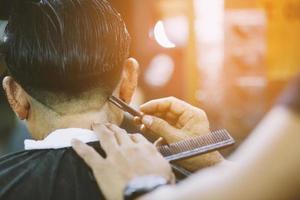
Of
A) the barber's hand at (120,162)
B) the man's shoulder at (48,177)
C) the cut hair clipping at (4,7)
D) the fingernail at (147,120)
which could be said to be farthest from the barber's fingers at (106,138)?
the cut hair clipping at (4,7)

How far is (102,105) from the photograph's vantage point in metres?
2.12

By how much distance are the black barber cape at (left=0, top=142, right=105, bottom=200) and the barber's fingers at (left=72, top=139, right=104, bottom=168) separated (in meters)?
0.08

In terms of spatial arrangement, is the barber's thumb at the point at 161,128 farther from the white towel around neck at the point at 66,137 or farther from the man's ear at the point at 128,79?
the white towel around neck at the point at 66,137

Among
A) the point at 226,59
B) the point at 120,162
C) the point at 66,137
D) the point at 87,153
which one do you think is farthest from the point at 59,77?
the point at 226,59

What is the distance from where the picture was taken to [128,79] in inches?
88.2

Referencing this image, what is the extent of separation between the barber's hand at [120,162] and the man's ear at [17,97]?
36 cm

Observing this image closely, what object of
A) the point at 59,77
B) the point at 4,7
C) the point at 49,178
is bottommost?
the point at 49,178

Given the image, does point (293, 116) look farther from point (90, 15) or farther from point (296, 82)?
point (90, 15)

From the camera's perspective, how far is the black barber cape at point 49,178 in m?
1.93

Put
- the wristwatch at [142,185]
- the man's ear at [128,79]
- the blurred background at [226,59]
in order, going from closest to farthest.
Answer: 1. the wristwatch at [142,185]
2. the man's ear at [128,79]
3. the blurred background at [226,59]

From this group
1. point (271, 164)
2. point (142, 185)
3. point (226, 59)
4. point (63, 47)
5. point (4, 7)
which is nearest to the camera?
point (271, 164)

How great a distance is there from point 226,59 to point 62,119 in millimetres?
4403

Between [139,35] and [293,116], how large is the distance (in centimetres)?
653

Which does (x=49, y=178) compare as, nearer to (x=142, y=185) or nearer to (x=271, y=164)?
(x=142, y=185)
